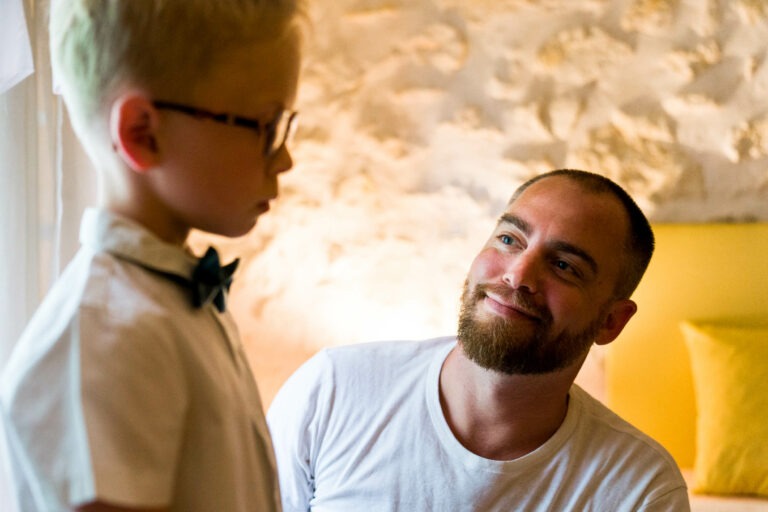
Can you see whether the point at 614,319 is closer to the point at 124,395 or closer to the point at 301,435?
the point at 301,435

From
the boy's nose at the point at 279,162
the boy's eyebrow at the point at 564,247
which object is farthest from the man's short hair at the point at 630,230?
the boy's nose at the point at 279,162

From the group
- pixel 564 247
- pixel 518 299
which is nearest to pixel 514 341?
pixel 518 299

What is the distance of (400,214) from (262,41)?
2.33 m

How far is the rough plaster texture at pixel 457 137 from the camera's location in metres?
3.03

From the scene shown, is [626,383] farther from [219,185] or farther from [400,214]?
[219,185]

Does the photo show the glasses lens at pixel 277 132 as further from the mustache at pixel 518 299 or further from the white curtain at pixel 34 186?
the white curtain at pixel 34 186

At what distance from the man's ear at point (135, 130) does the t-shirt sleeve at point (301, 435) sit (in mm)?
977

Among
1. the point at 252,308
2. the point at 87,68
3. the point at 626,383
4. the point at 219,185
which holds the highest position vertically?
the point at 87,68

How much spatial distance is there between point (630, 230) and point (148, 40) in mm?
1242

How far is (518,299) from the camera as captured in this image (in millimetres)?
1630

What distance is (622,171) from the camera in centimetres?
305

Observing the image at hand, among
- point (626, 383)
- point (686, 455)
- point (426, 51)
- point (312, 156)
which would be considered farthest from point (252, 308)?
point (686, 455)

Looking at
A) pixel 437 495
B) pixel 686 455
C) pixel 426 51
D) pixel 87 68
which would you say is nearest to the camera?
pixel 87 68

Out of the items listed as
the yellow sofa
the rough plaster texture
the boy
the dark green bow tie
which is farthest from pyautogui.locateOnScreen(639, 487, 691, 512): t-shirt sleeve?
the rough plaster texture
